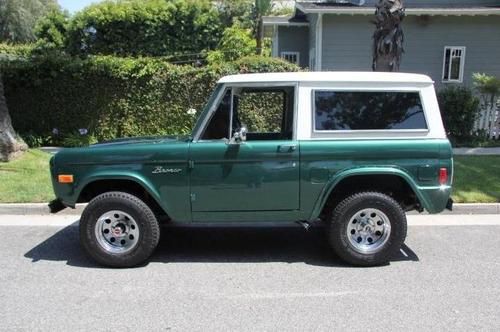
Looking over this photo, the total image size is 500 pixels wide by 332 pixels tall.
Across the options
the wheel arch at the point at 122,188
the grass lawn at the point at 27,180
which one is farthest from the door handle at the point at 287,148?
the grass lawn at the point at 27,180

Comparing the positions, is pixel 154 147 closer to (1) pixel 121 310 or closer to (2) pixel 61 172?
(2) pixel 61 172

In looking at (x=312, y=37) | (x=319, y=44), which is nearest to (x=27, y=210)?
(x=319, y=44)

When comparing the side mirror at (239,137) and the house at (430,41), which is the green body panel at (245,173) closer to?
the side mirror at (239,137)

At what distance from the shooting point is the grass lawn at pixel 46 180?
25.1 feet

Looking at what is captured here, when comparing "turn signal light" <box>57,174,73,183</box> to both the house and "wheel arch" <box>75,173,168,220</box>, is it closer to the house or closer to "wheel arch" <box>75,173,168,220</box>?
"wheel arch" <box>75,173,168,220</box>

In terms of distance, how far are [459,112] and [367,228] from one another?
28.6 feet

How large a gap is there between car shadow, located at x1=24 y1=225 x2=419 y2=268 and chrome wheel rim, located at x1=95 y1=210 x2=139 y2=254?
31 cm

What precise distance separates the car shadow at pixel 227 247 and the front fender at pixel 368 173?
66cm

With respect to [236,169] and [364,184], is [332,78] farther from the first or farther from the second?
[236,169]

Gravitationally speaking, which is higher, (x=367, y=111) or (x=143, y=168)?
(x=367, y=111)

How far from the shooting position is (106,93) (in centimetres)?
1252

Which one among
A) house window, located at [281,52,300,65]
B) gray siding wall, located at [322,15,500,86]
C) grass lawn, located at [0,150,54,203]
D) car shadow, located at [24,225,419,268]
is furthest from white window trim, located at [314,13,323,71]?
car shadow, located at [24,225,419,268]

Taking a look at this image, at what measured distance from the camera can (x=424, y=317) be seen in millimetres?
4035

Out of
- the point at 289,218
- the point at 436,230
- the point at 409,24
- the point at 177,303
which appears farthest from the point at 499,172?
the point at 409,24
